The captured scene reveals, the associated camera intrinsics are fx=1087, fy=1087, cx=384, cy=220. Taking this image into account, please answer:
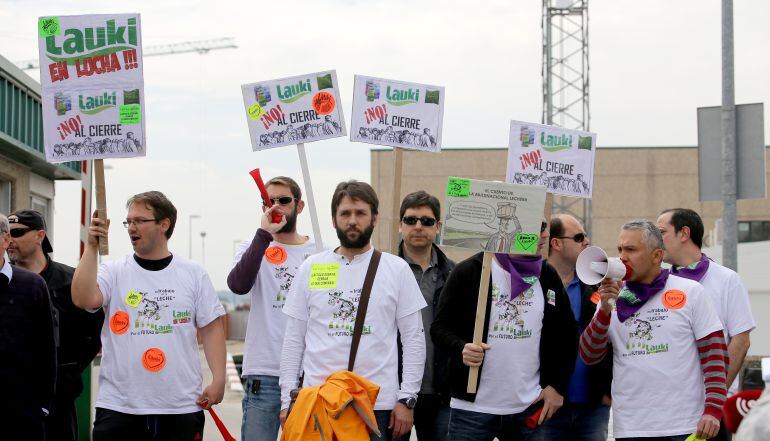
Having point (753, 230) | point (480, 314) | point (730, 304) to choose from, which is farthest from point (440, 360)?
point (753, 230)

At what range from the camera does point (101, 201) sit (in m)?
6.14

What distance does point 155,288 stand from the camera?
6.12m

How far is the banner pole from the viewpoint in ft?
23.0

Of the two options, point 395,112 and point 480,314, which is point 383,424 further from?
point 395,112

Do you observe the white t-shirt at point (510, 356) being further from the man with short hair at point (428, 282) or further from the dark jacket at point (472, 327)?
the man with short hair at point (428, 282)

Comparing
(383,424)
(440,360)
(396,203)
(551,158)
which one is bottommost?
(383,424)

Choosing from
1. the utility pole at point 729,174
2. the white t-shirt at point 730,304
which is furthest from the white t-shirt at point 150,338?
the utility pole at point 729,174

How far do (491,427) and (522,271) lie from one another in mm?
897

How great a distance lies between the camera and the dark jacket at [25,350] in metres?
5.41

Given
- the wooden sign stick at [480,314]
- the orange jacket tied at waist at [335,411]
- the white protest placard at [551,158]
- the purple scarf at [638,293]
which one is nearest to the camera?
the orange jacket tied at waist at [335,411]

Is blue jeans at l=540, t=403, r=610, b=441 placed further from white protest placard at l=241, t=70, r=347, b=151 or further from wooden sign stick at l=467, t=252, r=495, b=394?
white protest placard at l=241, t=70, r=347, b=151

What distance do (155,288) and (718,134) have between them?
262 inches

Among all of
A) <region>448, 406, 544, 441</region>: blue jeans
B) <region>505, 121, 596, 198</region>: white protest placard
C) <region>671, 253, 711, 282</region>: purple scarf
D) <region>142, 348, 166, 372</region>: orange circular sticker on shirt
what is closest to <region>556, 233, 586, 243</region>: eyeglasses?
<region>505, 121, 596, 198</region>: white protest placard

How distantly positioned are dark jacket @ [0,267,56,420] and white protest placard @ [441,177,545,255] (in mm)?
2210
